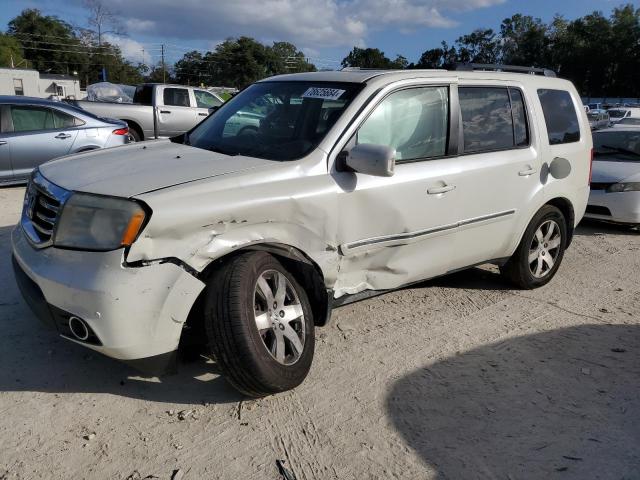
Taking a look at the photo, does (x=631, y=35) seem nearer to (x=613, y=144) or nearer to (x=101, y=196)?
(x=613, y=144)

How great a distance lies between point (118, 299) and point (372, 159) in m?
1.56

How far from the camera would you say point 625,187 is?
23.9 ft

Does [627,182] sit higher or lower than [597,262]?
higher

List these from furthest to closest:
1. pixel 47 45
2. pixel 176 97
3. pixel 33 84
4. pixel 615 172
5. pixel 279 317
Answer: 1. pixel 47 45
2. pixel 33 84
3. pixel 176 97
4. pixel 615 172
5. pixel 279 317

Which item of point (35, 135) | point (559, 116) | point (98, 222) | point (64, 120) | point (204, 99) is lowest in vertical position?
point (35, 135)

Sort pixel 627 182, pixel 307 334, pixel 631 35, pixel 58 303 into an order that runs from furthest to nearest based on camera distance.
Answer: pixel 631 35 < pixel 627 182 < pixel 307 334 < pixel 58 303

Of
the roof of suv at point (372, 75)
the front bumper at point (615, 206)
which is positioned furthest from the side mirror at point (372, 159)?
the front bumper at point (615, 206)

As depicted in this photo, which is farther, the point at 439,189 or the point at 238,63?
the point at 238,63

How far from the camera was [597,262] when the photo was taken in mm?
6074

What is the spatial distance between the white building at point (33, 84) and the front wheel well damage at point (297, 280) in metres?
47.0

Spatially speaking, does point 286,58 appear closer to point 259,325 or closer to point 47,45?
point 47,45

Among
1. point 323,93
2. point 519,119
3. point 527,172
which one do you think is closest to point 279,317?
point 323,93

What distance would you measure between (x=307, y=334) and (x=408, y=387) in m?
0.69

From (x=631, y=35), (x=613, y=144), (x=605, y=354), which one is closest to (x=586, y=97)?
(x=631, y=35)
